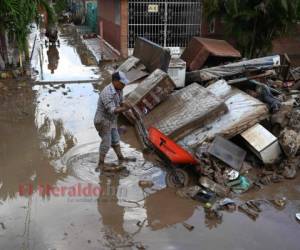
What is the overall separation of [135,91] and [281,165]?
362 cm

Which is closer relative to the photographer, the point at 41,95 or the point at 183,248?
the point at 183,248

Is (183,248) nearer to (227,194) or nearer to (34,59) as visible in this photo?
(227,194)

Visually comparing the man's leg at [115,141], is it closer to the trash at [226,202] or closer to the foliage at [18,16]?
the trash at [226,202]

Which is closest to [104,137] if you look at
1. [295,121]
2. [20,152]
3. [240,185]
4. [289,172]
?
[20,152]

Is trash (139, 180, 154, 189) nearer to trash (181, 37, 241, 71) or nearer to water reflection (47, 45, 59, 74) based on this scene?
trash (181, 37, 241, 71)

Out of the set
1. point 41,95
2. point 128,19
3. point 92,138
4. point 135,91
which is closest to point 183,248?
point 92,138

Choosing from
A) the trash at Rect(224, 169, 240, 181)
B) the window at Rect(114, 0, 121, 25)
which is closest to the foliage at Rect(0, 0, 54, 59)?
the window at Rect(114, 0, 121, 25)

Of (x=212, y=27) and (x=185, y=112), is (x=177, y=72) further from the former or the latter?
(x=212, y=27)

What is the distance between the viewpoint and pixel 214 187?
6.26 metres

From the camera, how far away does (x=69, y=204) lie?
591 cm

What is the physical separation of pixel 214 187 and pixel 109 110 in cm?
205

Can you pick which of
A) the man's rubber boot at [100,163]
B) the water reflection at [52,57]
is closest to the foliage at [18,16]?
the water reflection at [52,57]

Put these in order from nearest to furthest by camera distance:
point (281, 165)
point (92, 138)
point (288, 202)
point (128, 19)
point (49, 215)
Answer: point (49, 215)
point (288, 202)
point (281, 165)
point (92, 138)
point (128, 19)

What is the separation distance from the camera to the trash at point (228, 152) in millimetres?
6641
